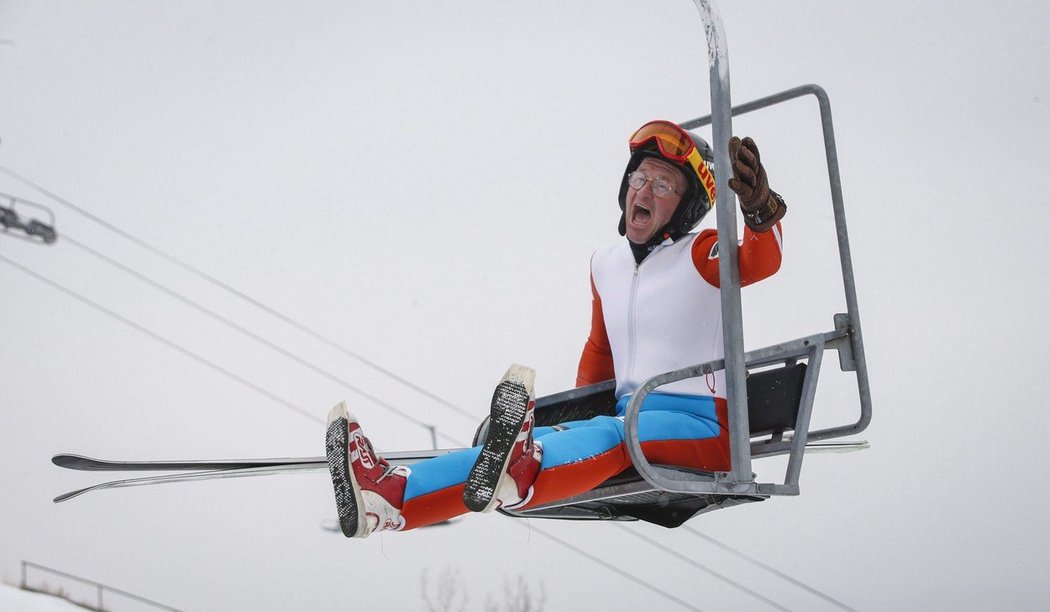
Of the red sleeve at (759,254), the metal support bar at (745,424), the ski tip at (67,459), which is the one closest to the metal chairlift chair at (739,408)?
the metal support bar at (745,424)

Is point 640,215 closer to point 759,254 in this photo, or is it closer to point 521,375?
point 759,254

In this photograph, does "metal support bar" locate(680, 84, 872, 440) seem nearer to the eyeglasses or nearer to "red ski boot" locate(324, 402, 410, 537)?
the eyeglasses

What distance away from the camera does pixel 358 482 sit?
2057 millimetres

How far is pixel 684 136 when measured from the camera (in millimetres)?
2816

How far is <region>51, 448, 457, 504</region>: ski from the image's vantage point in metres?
2.27

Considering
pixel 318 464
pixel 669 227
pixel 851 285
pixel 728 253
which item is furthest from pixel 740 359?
pixel 318 464

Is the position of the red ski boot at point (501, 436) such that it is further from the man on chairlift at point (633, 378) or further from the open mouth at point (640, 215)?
the open mouth at point (640, 215)

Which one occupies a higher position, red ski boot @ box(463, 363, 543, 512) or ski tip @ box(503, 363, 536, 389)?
ski tip @ box(503, 363, 536, 389)

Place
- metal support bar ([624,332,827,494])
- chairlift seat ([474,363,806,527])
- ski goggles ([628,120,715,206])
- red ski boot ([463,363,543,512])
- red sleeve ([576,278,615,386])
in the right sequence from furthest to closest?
red sleeve ([576,278,615,386]), ski goggles ([628,120,715,206]), chairlift seat ([474,363,806,527]), metal support bar ([624,332,827,494]), red ski boot ([463,363,543,512])

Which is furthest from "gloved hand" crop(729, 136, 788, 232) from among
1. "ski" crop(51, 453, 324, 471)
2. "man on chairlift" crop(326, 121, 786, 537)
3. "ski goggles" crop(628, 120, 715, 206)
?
"ski" crop(51, 453, 324, 471)

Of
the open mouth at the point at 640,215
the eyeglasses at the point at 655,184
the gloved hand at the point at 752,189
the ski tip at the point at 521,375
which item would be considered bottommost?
the ski tip at the point at 521,375

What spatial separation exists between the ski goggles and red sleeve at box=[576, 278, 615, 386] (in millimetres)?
453

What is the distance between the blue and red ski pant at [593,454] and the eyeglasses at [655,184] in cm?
59

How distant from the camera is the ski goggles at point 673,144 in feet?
9.16
